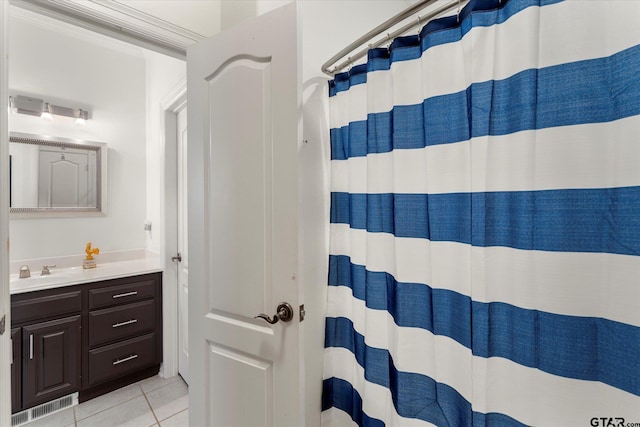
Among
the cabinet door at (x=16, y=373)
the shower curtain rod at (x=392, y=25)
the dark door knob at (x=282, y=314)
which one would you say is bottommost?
the cabinet door at (x=16, y=373)

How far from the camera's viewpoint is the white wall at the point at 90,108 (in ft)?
6.71

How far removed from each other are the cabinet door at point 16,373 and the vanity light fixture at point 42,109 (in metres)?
1.63

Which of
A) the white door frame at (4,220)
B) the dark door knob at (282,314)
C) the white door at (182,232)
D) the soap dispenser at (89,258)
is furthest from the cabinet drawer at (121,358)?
the dark door knob at (282,314)

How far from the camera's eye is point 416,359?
0.90 metres

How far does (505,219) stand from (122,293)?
2.55 meters

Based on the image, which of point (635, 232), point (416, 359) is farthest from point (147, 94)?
point (635, 232)

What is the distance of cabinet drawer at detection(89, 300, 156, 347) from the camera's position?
76.3 inches

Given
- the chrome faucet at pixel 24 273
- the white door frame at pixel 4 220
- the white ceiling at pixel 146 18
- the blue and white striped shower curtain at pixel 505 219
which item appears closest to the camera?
the blue and white striped shower curtain at pixel 505 219

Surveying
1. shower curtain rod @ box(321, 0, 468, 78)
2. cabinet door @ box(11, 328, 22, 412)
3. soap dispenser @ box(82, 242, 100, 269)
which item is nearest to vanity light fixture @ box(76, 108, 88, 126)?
soap dispenser @ box(82, 242, 100, 269)

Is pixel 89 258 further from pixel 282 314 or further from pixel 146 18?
pixel 282 314

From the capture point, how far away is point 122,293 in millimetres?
2064

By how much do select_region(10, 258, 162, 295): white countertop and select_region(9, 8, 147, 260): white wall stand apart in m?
0.17

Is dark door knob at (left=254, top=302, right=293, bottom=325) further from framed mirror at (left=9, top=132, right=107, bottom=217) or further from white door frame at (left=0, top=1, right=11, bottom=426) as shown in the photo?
framed mirror at (left=9, top=132, right=107, bottom=217)

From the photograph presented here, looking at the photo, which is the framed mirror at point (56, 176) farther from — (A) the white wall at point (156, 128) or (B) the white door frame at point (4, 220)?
(B) the white door frame at point (4, 220)
